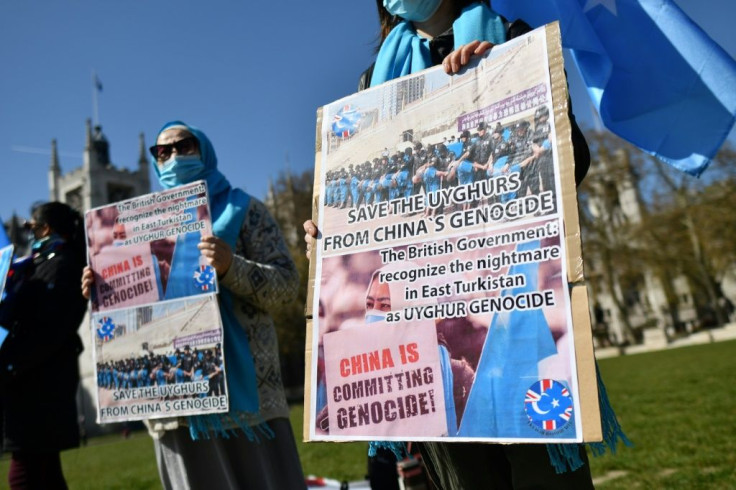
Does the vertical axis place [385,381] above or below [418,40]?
below

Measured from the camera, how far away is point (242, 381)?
2.68 m

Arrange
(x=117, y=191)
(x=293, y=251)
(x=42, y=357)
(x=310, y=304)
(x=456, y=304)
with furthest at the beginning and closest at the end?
(x=117, y=191) → (x=293, y=251) → (x=42, y=357) → (x=310, y=304) → (x=456, y=304)

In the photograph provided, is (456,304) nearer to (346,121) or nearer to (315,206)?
(315,206)

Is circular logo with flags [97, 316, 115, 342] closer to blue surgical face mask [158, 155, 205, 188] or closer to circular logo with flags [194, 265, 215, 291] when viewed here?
circular logo with flags [194, 265, 215, 291]

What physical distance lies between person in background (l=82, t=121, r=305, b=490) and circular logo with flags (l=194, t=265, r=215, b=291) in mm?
31

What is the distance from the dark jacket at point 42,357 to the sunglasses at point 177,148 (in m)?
0.95

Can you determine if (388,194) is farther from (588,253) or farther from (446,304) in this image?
(588,253)

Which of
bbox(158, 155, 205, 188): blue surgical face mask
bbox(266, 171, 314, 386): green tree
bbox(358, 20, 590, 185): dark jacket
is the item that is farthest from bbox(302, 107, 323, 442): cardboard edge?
bbox(266, 171, 314, 386): green tree

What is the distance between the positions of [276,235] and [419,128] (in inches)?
61.8

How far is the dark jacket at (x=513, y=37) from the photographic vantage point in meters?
1.69

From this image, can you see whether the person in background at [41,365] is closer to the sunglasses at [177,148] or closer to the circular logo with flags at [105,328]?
the circular logo with flags at [105,328]

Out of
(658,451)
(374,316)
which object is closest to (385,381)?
(374,316)

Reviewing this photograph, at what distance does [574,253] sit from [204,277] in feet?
5.66

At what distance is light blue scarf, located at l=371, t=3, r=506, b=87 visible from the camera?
1.84m
